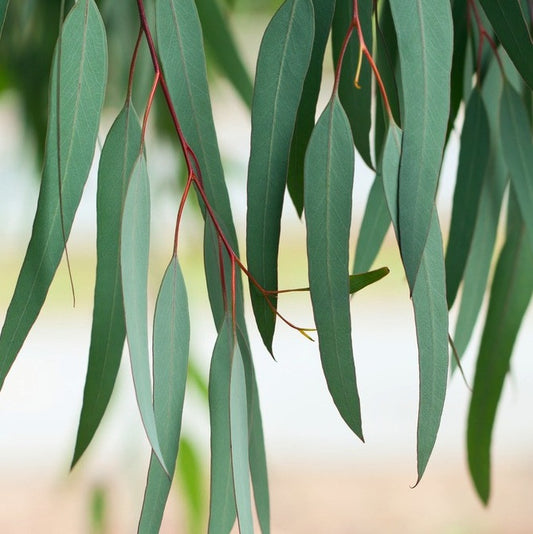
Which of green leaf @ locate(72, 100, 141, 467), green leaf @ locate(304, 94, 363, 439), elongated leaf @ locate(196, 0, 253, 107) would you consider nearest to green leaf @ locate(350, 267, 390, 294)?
green leaf @ locate(304, 94, 363, 439)

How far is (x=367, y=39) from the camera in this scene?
48 cm

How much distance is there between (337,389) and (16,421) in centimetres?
254

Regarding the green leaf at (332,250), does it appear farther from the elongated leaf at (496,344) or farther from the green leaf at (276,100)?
the elongated leaf at (496,344)

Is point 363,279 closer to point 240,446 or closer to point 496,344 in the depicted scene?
point 240,446

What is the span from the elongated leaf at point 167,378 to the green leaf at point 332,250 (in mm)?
63

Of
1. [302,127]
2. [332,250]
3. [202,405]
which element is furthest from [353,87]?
[202,405]

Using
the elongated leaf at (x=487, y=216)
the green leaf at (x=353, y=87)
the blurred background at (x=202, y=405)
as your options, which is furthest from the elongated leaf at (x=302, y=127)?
the blurred background at (x=202, y=405)

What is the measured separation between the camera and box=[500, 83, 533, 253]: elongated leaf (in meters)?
0.54

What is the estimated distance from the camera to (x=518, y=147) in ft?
1.77

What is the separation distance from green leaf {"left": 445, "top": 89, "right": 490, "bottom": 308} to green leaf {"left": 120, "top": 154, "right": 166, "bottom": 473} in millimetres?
239

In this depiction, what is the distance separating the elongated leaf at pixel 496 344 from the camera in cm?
Result: 62

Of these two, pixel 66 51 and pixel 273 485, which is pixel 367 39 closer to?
pixel 66 51

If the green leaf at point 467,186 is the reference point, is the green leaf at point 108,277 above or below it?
below

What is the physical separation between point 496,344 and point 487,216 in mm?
90
